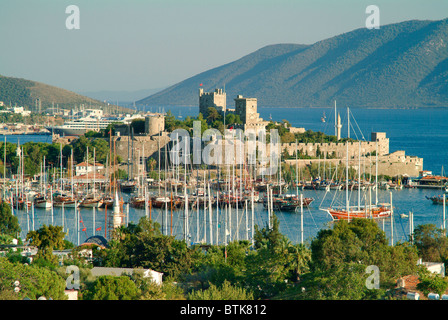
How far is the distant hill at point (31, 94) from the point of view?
13825cm

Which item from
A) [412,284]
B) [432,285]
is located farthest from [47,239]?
[432,285]

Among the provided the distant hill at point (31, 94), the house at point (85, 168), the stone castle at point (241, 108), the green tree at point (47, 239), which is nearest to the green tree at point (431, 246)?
the green tree at point (47, 239)

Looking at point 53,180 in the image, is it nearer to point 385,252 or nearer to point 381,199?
point 381,199

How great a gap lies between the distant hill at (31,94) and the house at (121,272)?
126 metres

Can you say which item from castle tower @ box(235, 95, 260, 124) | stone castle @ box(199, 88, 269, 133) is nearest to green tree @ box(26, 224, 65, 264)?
stone castle @ box(199, 88, 269, 133)

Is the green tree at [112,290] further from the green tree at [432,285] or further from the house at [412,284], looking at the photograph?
the green tree at [432,285]

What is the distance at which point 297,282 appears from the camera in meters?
13.5

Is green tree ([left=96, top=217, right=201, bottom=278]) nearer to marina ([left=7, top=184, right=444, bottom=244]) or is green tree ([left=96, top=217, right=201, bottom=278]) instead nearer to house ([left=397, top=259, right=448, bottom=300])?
house ([left=397, top=259, right=448, bottom=300])

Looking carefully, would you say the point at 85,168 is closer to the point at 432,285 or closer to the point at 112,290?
the point at 112,290

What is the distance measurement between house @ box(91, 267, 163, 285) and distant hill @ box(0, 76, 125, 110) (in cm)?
12555

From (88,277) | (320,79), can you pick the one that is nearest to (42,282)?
(88,277)

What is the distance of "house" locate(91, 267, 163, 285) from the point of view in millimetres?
13445

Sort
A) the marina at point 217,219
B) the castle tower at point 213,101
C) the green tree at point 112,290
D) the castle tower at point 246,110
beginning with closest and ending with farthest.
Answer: the green tree at point 112,290
the marina at point 217,219
the castle tower at point 246,110
the castle tower at point 213,101

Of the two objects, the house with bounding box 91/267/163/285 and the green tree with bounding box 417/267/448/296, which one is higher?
the house with bounding box 91/267/163/285
